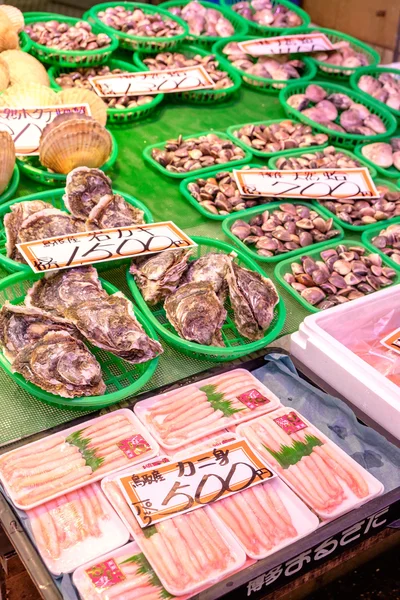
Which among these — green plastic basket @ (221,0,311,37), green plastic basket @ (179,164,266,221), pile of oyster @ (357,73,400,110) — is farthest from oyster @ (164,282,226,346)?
green plastic basket @ (221,0,311,37)

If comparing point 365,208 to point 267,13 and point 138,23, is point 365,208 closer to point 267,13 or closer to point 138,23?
point 138,23

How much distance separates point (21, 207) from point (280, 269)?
0.88m

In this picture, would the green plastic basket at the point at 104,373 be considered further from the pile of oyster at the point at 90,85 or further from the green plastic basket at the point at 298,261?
the pile of oyster at the point at 90,85

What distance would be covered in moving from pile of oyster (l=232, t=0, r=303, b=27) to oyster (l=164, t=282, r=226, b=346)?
244cm

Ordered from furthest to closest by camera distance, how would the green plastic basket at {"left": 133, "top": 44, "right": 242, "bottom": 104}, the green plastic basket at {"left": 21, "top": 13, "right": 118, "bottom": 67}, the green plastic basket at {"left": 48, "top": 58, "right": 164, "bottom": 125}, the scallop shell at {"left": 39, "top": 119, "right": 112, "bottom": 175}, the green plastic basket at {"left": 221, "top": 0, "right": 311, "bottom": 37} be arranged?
the green plastic basket at {"left": 221, "top": 0, "right": 311, "bottom": 37}
the green plastic basket at {"left": 133, "top": 44, "right": 242, "bottom": 104}
the green plastic basket at {"left": 21, "top": 13, "right": 118, "bottom": 67}
the green plastic basket at {"left": 48, "top": 58, "right": 164, "bottom": 125}
the scallop shell at {"left": 39, "top": 119, "right": 112, "bottom": 175}

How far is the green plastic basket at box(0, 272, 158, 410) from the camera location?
1.45 m

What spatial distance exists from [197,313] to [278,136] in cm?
→ 135

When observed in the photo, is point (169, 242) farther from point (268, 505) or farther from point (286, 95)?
point (286, 95)

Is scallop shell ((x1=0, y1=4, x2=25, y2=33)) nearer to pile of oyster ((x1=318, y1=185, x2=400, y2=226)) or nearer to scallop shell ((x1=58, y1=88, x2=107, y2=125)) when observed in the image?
scallop shell ((x1=58, y1=88, x2=107, y2=125))

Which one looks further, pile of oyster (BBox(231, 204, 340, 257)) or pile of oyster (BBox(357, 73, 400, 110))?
pile of oyster (BBox(357, 73, 400, 110))

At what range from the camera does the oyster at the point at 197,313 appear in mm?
1655

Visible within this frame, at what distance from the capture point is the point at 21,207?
191 cm

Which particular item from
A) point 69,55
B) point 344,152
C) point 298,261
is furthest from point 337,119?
point 69,55

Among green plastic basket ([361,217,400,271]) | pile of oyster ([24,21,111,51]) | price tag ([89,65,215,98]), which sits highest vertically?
pile of oyster ([24,21,111,51])
